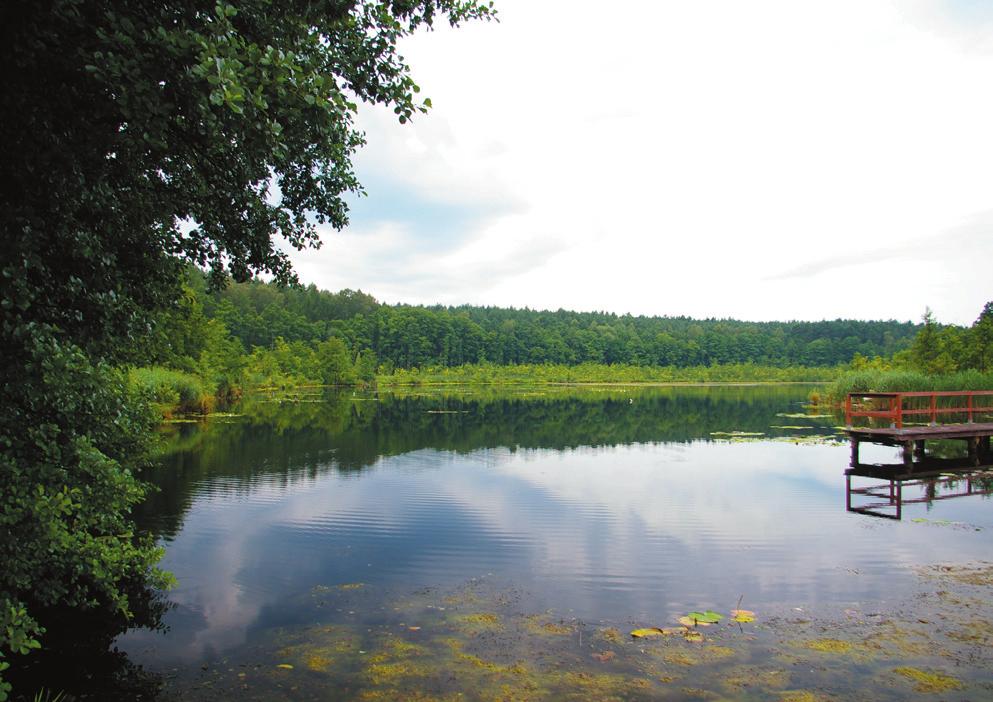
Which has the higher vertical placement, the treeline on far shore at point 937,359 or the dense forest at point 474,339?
the dense forest at point 474,339

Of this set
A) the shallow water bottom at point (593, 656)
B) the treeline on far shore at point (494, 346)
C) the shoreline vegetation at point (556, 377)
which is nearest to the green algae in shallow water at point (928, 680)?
the shallow water bottom at point (593, 656)

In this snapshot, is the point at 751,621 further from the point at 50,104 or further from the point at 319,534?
the point at 50,104

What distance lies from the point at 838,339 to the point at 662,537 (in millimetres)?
142465

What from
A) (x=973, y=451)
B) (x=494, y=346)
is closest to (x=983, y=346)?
(x=973, y=451)

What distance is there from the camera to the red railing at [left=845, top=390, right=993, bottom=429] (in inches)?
821

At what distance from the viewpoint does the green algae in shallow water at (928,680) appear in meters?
7.22

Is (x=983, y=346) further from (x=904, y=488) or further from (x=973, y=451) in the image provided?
(x=904, y=488)

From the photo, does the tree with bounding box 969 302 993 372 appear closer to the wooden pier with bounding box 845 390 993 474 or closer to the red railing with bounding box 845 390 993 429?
the red railing with bounding box 845 390 993 429

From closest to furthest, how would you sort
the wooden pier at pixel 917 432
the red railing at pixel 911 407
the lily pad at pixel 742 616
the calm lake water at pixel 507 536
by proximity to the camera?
the lily pad at pixel 742 616, the calm lake water at pixel 507 536, the wooden pier at pixel 917 432, the red railing at pixel 911 407

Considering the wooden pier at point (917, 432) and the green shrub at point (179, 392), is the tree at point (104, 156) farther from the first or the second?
the green shrub at point (179, 392)

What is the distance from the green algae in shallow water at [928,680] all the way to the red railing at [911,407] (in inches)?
551

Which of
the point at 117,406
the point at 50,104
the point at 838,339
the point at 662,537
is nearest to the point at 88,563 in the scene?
the point at 117,406

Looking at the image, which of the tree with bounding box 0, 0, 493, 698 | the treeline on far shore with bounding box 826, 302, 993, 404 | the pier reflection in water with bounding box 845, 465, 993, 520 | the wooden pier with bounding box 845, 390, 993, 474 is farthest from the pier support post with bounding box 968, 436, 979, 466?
the tree with bounding box 0, 0, 493, 698

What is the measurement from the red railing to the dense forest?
62400mm
